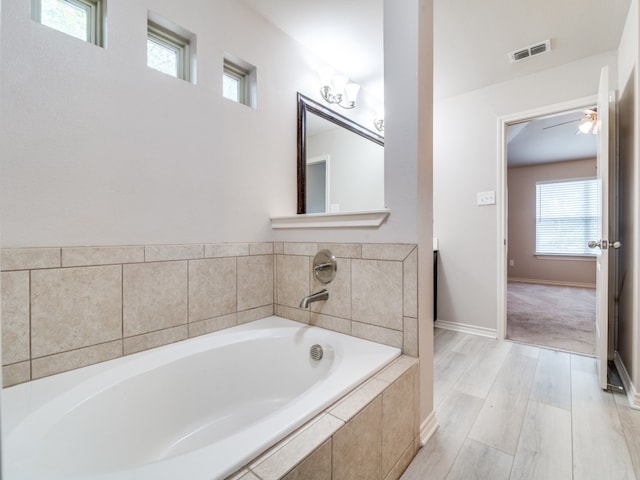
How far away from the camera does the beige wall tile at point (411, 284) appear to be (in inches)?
56.1

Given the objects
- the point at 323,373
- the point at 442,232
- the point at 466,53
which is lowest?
the point at 323,373

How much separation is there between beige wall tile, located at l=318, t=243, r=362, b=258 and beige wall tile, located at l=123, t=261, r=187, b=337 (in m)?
0.76

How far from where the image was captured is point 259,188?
1995 mm

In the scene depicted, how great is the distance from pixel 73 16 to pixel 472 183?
2.89 meters

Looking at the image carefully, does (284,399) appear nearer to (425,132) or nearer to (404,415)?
(404,415)

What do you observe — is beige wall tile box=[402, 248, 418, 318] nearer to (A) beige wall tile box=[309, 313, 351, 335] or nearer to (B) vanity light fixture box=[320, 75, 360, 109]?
(A) beige wall tile box=[309, 313, 351, 335]

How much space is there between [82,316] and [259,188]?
1118 mm

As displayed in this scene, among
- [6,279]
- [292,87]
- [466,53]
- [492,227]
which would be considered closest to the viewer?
[6,279]

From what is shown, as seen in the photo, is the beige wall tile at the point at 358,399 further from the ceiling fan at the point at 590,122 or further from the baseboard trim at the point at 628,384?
the ceiling fan at the point at 590,122

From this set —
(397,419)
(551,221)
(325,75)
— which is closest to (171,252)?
(397,419)

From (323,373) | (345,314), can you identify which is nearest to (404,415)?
(323,373)

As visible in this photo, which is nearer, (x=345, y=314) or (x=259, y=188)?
(x=345, y=314)

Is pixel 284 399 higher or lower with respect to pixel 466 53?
lower

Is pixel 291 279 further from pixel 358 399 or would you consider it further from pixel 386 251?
pixel 358 399
